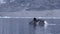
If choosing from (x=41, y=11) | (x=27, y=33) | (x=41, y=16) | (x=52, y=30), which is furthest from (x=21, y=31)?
(x=41, y=11)

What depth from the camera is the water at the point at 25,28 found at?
8484mm

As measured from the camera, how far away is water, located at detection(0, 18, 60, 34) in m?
8.48

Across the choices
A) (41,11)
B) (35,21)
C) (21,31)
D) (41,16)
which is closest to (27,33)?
(21,31)

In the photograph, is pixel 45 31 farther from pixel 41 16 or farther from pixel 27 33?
pixel 41 16

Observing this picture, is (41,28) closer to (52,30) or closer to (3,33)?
(52,30)

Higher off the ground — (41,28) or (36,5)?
(36,5)

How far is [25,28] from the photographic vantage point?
8.91 m

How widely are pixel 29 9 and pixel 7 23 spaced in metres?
2.51

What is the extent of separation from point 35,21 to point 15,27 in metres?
0.78

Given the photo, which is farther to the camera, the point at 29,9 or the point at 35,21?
the point at 29,9

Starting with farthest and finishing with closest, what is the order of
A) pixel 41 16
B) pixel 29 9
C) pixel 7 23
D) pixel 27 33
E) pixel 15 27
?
1. pixel 29 9
2. pixel 41 16
3. pixel 7 23
4. pixel 15 27
5. pixel 27 33

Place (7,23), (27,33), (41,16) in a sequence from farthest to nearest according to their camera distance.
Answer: (41,16)
(7,23)
(27,33)

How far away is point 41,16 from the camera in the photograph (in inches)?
440

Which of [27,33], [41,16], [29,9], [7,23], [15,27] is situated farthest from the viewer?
[29,9]
